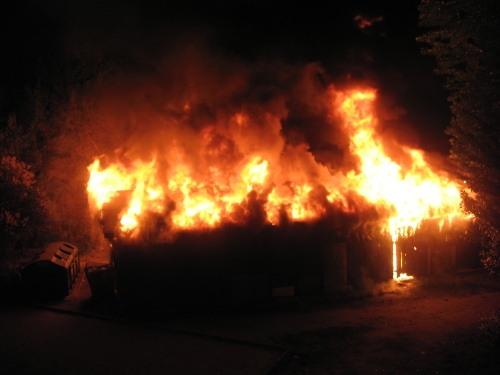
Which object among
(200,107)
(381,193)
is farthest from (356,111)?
(200,107)

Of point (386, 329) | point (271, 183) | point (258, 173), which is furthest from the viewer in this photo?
point (258, 173)

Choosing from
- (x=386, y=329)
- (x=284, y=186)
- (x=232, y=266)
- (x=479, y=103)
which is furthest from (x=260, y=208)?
(x=479, y=103)

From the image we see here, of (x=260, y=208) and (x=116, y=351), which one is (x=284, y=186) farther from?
(x=116, y=351)

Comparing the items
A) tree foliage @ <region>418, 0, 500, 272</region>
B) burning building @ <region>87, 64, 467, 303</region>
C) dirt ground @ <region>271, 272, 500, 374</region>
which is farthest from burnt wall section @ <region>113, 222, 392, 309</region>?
tree foliage @ <region>418, 0, 500, 272</region>

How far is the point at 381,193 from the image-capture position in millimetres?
16641

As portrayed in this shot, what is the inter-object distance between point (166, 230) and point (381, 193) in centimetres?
840

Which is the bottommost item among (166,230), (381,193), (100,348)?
(100,348)

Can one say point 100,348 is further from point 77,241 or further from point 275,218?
point 77,241

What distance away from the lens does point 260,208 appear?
44.4 ft

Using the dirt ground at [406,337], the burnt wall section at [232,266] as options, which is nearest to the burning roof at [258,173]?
the burnt wall section at [232,266]

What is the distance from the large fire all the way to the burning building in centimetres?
4

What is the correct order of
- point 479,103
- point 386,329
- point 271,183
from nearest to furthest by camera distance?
point 479,103 < point 386,329 < point 271,183

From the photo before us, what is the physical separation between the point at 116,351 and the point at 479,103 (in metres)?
10.4

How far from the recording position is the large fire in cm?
1351
